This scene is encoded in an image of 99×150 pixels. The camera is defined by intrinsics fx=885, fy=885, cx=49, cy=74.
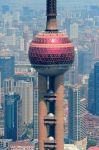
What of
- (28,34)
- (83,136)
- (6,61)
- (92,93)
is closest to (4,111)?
(83,136)

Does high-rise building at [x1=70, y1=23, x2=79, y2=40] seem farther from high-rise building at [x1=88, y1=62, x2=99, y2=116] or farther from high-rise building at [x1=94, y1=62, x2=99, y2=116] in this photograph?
high-rise building at [x1=94, y1=62, x2=99, y2=116]

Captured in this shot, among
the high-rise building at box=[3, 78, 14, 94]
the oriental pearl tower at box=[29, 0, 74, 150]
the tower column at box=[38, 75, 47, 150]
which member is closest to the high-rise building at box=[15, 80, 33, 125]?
the high-rise building at box=[3, 78, 14, 94]

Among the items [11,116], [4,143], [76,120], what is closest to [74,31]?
[11,116]

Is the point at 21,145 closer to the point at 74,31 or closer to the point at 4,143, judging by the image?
the point at 4,143

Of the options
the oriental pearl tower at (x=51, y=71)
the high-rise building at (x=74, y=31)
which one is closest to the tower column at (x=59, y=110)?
the oriental pearl tower at (x=51, y=71)

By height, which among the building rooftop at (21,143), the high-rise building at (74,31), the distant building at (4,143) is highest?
the high-rise building at (74,31)

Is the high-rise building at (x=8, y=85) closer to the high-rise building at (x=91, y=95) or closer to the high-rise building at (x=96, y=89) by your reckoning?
the high-rise building at (x=91, y=95)
